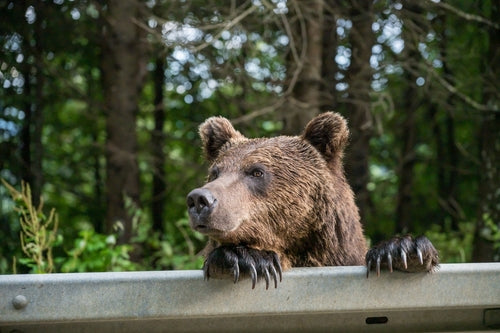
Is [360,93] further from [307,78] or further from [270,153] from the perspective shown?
[270,153]

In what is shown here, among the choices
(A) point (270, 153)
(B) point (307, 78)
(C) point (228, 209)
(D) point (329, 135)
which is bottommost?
(C) point (228, 209)

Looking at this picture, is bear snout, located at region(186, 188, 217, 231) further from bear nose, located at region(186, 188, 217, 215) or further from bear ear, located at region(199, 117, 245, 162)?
bear ear, located at region(199, 117, 245, 162)

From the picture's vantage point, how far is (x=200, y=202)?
3258mm

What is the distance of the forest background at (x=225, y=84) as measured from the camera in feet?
23.4

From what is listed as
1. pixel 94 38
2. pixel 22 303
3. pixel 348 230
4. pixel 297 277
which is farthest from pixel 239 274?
pixel 94 38

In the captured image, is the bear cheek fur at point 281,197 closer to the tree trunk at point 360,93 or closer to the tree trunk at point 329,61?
the tree trunk at point 360,93

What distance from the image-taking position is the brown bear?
3271mm

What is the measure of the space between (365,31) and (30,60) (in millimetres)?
4471

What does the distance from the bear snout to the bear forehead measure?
2.33 ft

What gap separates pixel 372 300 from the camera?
2.51 meters

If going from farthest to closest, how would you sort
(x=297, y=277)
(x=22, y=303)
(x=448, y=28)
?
(x=448, y=28) < (x=297, y=277) < (x=22, y=303)

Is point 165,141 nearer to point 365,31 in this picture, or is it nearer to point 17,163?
point 17,163

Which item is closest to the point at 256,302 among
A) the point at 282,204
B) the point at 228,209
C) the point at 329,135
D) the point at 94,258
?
the point at 228,209

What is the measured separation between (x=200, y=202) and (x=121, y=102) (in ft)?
18.0
